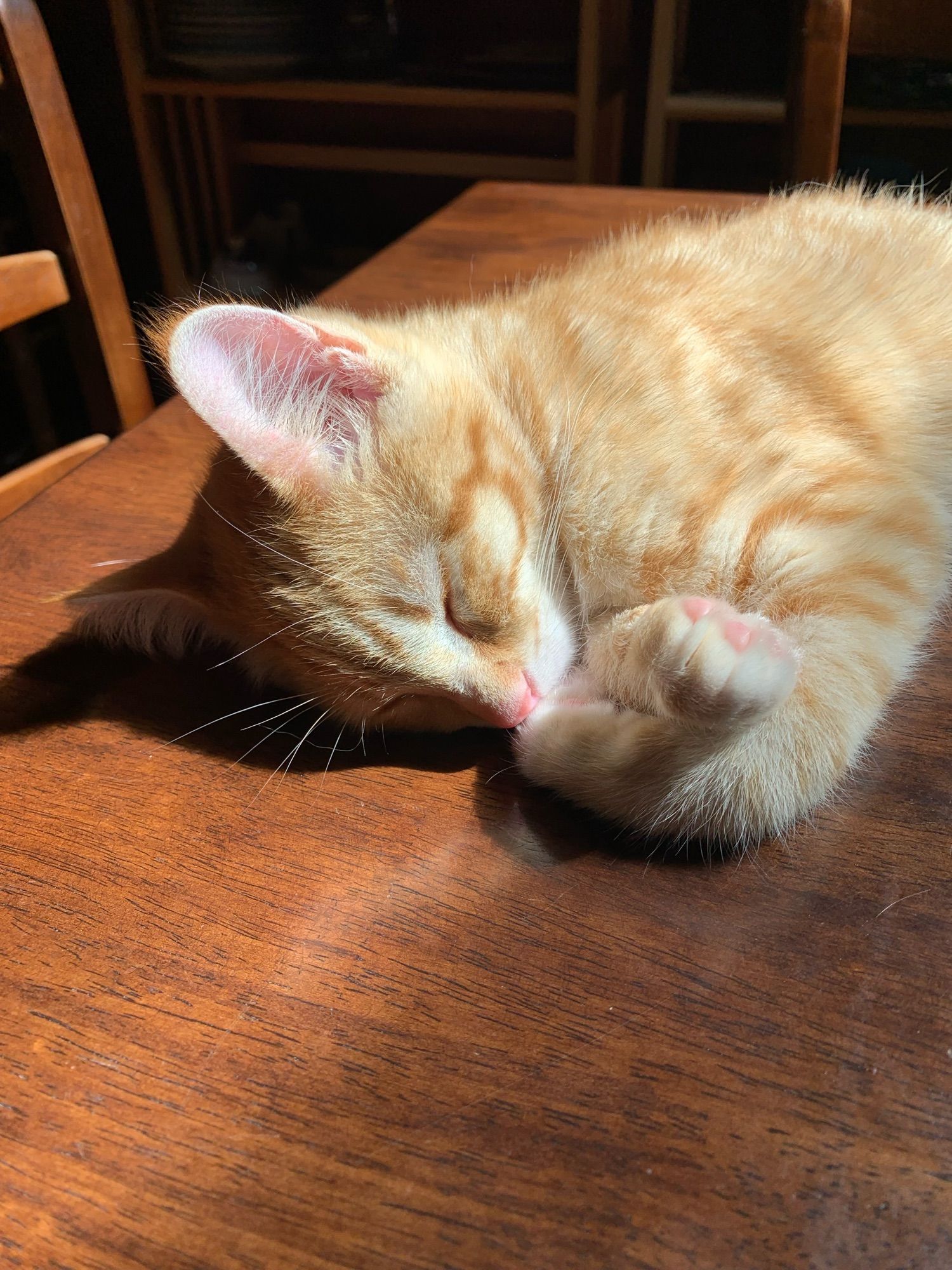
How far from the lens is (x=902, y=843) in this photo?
0.59 m

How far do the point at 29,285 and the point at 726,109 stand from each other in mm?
1868

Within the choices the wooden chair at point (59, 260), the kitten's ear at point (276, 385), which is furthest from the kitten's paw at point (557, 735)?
the wooden chair at point (59, 260)

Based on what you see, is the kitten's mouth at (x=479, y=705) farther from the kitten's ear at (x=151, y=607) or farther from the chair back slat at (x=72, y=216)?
the chair back slat at (x=72, y=216)

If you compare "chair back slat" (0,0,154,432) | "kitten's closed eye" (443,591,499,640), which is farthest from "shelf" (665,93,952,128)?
"kitten's closed eye" (443,591,499,640)

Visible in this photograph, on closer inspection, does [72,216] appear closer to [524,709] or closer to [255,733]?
[255,733]

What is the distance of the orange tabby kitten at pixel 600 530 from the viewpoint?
0.63 m

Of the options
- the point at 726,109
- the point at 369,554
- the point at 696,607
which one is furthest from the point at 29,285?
the point at 726,109

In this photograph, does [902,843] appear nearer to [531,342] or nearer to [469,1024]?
[469,1024]

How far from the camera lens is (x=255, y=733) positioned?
2.45ft

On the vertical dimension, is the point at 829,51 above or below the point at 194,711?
above

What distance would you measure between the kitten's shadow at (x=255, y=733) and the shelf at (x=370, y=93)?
2.14m

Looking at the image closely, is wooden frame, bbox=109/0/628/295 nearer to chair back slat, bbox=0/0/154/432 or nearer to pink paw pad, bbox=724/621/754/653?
chair back slat, bbox=0/0/154/432

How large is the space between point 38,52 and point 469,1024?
123 cm

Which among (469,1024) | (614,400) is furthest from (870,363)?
(469,1024)
